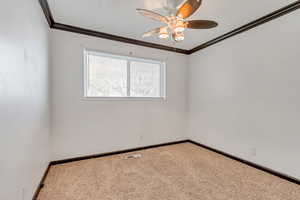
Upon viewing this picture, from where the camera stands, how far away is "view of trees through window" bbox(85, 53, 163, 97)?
288cm

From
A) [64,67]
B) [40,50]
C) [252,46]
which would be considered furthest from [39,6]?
[252,46]

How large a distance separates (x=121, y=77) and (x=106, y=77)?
330mm

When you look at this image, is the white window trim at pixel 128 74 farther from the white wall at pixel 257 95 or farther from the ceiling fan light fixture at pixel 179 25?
the ceiling fan light fixture at pixel 179 25

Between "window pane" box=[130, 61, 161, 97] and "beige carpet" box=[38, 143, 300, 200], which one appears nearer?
"beige carpet" box=[38, 143, 300, 200]

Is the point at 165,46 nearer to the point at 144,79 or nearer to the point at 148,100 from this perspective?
the point at 144,79

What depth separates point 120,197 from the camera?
1712mm

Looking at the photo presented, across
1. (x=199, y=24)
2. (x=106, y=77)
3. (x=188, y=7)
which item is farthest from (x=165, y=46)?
(x=188, y=7)

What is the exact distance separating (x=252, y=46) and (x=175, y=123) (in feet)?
7.59

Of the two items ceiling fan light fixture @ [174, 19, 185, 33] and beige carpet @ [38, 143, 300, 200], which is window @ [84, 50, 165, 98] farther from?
ceiling fan light fixture @ [174, 19, 185, 33]

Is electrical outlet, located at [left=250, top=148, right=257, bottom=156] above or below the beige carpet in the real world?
above

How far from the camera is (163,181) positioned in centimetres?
204

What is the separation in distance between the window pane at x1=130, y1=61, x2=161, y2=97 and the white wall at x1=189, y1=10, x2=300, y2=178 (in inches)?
45.2

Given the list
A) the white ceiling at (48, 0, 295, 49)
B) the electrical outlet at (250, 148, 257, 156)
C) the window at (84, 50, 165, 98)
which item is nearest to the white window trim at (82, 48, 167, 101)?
the window at (84, 50, 165, 98)

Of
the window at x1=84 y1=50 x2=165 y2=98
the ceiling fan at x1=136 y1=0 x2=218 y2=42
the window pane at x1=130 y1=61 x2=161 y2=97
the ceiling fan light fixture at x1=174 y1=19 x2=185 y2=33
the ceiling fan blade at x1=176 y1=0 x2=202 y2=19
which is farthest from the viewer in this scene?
the window pane at x1=130 y1=61 x2=161 y2=97
